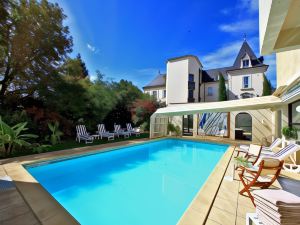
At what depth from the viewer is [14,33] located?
39.0 feet

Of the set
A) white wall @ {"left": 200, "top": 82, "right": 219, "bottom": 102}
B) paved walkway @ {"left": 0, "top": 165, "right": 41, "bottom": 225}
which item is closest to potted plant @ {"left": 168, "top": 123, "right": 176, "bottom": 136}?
white wall @ {"left": 200, "top": 82, "right": 219, "bottom": 102}

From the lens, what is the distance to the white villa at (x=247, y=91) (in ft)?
8.75

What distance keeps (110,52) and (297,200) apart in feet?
72.0

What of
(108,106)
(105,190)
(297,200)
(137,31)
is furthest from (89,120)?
(297,200)

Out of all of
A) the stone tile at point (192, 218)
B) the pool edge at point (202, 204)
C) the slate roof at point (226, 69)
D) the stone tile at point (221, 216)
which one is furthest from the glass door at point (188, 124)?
the stone tile at point (192, 218)

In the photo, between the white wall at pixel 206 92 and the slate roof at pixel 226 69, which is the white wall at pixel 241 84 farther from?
the white wall at pixel 206 92

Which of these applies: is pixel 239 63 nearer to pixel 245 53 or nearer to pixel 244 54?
pixel 244 54

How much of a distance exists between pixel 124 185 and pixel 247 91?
2612cm

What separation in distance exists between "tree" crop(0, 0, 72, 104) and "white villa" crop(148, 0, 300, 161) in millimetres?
10141

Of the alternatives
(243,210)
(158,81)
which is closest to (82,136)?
(243,210)

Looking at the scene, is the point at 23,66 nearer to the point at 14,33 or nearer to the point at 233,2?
the point at 14,33

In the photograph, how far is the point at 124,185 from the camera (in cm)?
676

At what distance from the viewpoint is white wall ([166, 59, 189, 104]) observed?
93.1 ft

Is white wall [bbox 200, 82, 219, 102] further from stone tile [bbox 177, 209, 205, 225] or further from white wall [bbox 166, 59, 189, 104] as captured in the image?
stone tile [bbox 177, 209, 205, 225]
